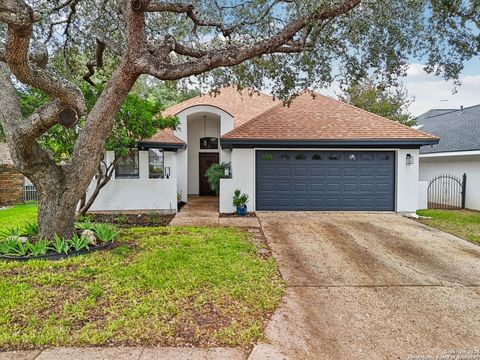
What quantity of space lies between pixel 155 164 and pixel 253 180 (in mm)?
3981

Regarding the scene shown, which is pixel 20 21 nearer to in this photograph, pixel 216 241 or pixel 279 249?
pixel 216 241

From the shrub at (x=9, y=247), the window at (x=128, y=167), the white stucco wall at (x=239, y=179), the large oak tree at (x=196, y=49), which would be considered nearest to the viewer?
the large oak tree at (x=196, y=49)

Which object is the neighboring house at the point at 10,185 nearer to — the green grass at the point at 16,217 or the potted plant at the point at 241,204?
the green grass at the point at 16,217

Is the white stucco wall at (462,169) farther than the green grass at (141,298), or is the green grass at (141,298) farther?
the white stucco wall at (462,169)

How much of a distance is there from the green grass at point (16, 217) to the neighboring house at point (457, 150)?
16634 millimetres

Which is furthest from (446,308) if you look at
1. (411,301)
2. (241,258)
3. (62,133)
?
(62,133)

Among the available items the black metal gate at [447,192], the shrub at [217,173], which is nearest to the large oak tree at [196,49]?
the shrub at [217,173]

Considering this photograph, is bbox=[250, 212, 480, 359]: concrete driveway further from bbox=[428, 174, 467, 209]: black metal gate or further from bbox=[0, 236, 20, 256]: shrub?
bbox=[428, 174, 467, 209]: black metal gate

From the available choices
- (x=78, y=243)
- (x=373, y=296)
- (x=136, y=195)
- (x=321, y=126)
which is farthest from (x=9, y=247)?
(x=321, y=126)

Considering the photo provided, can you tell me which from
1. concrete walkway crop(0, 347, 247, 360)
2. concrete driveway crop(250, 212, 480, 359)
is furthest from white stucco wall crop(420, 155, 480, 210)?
concrete walkway crop(0, 347, 247, 360)

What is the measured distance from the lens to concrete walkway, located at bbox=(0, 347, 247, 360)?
3.24m

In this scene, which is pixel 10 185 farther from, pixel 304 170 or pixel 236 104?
pixel 304 170

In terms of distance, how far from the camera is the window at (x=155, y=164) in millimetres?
12759

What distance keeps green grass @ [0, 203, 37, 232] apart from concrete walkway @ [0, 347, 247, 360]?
23.7ft
